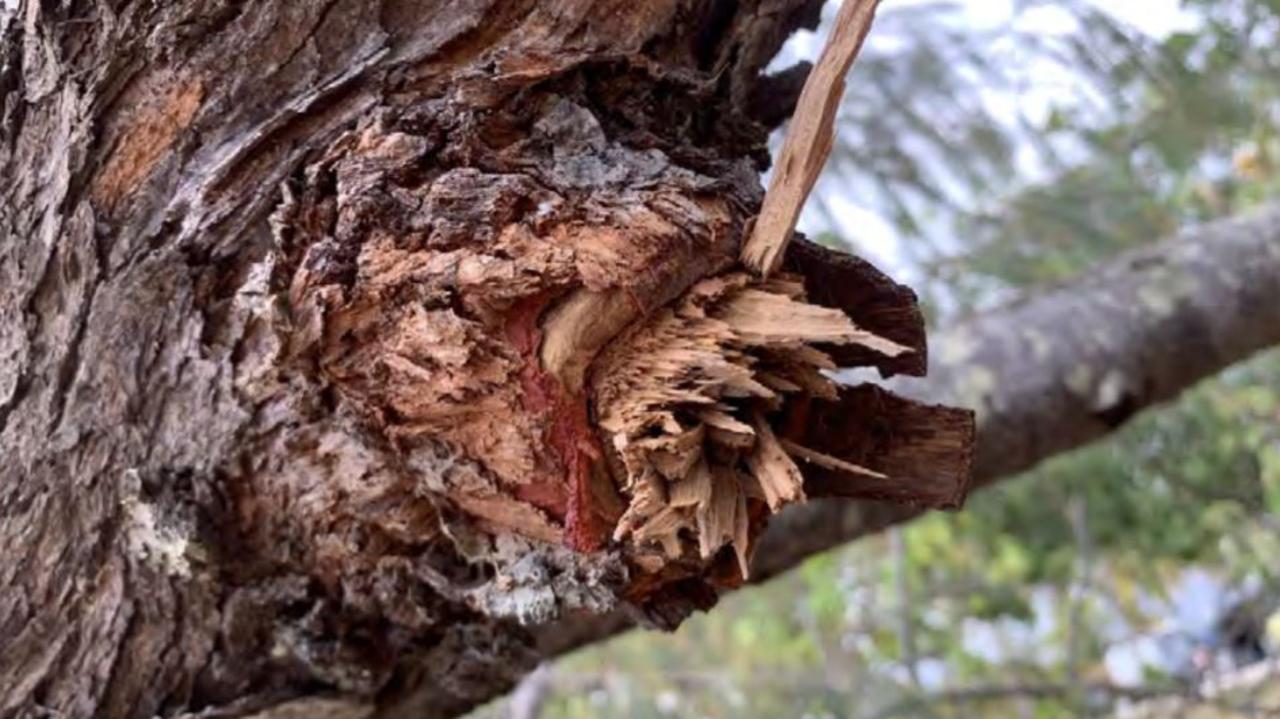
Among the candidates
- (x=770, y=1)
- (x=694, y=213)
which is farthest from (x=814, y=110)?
(x=770, y=1)

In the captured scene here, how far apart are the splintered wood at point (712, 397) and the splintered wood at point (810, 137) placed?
3cm

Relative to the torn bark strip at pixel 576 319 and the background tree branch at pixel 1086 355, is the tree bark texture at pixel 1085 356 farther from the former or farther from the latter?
the torn bark strip at pixel 576 319

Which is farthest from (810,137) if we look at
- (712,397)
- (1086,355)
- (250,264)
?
(1086,355)

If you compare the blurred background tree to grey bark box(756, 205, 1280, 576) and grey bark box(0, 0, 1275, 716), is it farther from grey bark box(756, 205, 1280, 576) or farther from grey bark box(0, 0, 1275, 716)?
grey bark box(0, 0, 1275, 716)

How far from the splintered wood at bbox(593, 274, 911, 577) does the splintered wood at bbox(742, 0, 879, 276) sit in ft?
0.09

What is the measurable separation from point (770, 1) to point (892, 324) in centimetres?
22

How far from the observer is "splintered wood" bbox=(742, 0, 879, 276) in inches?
23.9

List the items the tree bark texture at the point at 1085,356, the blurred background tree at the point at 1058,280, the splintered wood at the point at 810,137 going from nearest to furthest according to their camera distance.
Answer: the splintered wood at the point at 810,137 → the tree bark texture at the point at 1085,356 → the blurred background tree at the point at 1058,280

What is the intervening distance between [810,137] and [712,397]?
131mm

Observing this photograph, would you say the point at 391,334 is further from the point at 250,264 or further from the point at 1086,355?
the point at 1086,355

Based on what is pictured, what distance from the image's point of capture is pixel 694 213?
634 millimetres

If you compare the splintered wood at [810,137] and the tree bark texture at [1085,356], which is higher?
the splintered wood at [810,137]

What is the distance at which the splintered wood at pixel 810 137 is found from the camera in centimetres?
61

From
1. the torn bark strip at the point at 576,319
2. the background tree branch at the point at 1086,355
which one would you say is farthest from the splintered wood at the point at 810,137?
the background tree branch at the point at 1086,355
